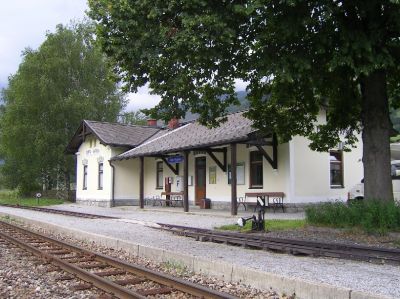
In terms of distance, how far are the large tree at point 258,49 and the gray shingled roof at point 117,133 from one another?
720 inches

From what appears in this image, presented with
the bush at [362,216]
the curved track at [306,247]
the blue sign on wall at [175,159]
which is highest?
the blue sign on wall at [175,159]

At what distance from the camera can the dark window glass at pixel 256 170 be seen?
70.0 ft

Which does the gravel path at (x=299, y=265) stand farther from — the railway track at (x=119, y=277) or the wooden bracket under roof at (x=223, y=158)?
the wooden bracket under roof at (x=223, y=158)

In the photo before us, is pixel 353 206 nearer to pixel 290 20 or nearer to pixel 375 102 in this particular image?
pixel 375 102

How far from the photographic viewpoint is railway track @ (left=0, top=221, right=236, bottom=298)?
6.81 meters

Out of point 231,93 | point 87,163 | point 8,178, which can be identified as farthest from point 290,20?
point 8,178

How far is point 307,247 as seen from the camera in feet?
32.5

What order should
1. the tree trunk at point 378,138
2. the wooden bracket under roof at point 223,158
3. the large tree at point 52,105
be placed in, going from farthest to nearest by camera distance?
the large tree at point 52,105 → the wooden bracket under roof at point 223,158 → the tree trunk at point 378,138

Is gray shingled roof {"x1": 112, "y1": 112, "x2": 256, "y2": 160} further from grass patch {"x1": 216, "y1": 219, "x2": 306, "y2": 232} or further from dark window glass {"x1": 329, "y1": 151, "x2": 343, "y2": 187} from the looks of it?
grass patch {"x1": 216, "y1": 219, "x2": 306, "y2": 232}

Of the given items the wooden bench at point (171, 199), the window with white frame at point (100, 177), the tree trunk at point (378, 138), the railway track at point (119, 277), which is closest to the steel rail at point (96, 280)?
the railway track at point (119, 277)

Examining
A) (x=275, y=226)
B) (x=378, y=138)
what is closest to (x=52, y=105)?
(x=275, y=226)

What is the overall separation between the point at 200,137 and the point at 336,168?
21.0 feet

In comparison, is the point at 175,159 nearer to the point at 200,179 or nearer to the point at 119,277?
the point at 200,179

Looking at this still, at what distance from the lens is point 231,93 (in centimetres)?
1330
